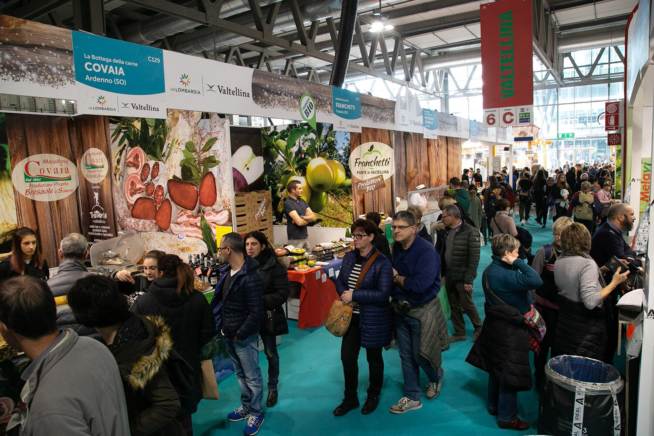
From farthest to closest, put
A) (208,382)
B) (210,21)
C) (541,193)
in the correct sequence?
(541,193) < (210,21) < (208,382)

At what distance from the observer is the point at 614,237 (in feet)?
12.7

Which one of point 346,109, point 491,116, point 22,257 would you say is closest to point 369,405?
point 22,257

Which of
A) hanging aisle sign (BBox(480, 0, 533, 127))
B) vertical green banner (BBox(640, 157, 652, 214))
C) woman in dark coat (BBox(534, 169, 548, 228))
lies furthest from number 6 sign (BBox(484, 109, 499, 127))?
woman in dark coat (BBox(534, 169, 548, 228))

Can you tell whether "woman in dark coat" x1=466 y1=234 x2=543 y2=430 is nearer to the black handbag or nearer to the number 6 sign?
the black handbag

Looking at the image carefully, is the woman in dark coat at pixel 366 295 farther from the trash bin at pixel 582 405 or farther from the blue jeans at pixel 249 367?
the trash bin at pixel 582 405

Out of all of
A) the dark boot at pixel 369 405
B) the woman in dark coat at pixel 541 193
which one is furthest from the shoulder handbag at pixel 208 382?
the woman in dark coat at pixel 541 193

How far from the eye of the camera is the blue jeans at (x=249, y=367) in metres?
3.08

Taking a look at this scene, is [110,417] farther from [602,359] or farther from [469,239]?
[469,239]

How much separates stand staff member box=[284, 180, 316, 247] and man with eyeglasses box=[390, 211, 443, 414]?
2821 millimetres

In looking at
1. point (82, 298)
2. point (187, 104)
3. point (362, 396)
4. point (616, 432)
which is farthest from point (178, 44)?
point (616, 432)

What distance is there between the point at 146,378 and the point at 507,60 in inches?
258

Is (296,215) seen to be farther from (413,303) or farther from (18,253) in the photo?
(18,253)

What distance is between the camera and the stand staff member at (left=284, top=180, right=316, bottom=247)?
6.04 metres

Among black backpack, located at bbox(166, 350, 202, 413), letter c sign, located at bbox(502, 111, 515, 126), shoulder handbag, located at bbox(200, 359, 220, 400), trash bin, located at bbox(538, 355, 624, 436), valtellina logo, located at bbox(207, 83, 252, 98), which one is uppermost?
valtellina logo, located at bbox(207, 83, 252, 98)
